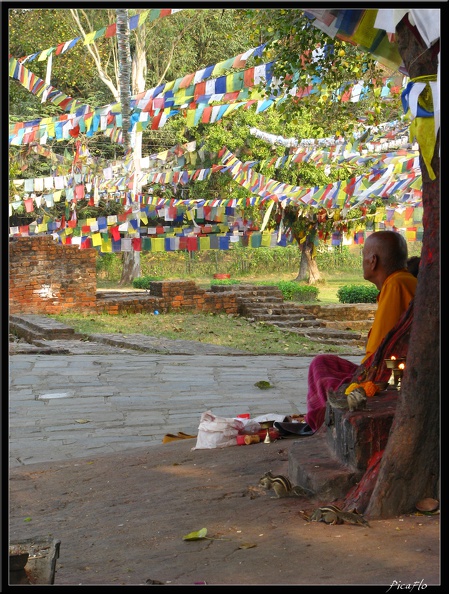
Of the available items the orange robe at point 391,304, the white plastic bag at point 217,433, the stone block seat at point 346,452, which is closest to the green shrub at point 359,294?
the white plastic bag at point 217,433

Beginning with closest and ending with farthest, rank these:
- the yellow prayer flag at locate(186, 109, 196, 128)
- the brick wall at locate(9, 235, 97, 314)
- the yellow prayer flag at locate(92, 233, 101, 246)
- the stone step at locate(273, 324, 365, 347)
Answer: the yellow prayer flag at locate(186, 109, 196, 128), the stone step at locate(273, 324, 365, 347), the brick wall at locate(9, 235, 97, 314), the yellow prayer flag at locate(92, 233, 101, 246)

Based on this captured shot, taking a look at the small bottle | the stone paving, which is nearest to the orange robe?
the small bottle

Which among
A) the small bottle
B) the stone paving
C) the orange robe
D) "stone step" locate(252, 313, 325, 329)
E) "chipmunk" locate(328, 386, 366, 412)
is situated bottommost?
the stone paving

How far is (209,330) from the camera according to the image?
15.0 m

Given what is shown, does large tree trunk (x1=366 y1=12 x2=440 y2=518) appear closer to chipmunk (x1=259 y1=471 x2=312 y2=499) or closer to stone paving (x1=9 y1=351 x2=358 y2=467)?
chipmunk (x1=259 y1=471 x2=312 y2=499)

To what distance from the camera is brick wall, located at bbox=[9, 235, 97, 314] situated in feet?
55.3

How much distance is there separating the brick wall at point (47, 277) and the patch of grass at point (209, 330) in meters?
0.42

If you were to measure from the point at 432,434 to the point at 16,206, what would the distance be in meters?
18.0

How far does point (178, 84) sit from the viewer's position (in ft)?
36.5

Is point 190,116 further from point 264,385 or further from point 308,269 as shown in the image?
point 308,269

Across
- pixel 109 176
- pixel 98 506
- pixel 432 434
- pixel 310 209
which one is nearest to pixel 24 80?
pixel 109 176

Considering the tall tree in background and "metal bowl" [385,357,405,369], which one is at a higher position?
the tall tree in background

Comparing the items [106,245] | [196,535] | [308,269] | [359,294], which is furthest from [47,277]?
[196,535]

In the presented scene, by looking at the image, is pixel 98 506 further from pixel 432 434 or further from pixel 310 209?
pixel 310 209
